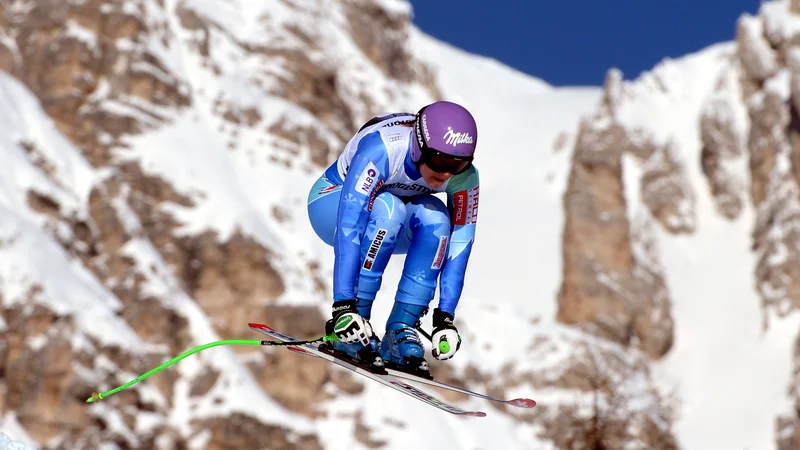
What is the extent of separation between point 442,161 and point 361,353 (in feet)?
6.00

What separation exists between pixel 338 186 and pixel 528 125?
121m

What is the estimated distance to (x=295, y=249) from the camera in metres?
68.7

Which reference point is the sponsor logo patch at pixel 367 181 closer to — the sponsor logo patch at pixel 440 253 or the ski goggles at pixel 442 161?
the ski goggles at pixel 442 161

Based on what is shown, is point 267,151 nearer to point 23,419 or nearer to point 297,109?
point 297,109

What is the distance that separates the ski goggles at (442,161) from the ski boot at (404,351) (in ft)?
5.16

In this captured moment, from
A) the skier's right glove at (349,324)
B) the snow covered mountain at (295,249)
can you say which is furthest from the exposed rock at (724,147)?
the skier's right glove at (349,324)

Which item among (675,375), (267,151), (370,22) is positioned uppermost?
(370,22)

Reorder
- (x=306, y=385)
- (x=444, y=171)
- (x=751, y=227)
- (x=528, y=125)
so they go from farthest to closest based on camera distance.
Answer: (x=528, y=125), (x=751, y=227), (x=306, y=385), (x=444, y=171)

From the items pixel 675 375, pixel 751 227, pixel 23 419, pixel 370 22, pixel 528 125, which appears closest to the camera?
pixel 23 419

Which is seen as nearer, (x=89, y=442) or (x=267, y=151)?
(x=89, y=442)

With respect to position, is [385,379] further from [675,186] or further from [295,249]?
[675,186]

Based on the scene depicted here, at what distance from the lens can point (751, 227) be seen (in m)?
80.2

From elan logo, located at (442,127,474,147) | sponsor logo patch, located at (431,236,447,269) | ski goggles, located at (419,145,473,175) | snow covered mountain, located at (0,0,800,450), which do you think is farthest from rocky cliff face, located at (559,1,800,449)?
elan logo, located at (442,127,474,147)

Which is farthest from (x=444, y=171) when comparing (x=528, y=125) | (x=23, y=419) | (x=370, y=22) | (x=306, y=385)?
(x=528, y=125)
